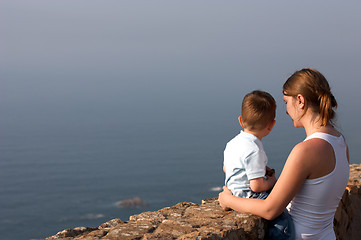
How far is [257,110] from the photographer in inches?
115

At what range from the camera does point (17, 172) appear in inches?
6531

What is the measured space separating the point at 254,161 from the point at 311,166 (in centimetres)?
46

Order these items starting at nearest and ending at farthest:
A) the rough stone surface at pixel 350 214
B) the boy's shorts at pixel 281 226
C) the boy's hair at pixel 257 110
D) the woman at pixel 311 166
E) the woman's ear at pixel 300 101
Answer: the woman at pixel 311 166 → the woman's ear at pixel 300 101 → the boy's shorts at pixel 281 226 → the boy's hair at pixel 257 110 → the rough stone surface at pixel 350 214

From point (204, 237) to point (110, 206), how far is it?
409 ft

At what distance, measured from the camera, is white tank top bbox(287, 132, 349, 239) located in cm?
251

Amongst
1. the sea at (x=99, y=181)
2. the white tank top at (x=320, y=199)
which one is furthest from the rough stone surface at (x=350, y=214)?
the sea at (x=99, y=181)

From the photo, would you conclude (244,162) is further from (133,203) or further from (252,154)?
(133,203)

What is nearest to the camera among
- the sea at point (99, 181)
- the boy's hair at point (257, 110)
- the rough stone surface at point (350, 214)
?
the boy's hair at point (257, 110)

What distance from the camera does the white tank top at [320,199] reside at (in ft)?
8.22

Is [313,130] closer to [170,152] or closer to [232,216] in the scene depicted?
[232,216]

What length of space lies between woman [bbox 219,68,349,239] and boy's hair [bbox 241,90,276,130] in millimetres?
Answer: 258

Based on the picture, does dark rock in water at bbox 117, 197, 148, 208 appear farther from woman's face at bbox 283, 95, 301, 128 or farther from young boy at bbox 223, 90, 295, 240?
woman's face at bbox 283, 95, 301, 128

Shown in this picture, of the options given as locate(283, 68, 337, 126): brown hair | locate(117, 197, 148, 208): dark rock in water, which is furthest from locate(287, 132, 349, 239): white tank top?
locate(117, 197, 148, 208): dark rock in water

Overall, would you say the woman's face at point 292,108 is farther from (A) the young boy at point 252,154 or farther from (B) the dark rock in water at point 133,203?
(B) the dark rock in water at point 133,203
